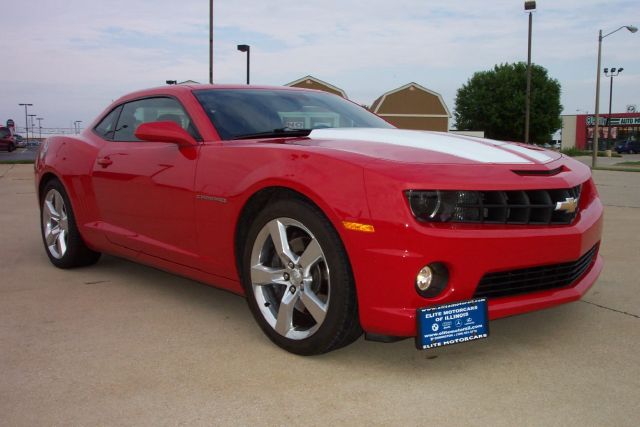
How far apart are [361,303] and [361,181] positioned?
1.73ft

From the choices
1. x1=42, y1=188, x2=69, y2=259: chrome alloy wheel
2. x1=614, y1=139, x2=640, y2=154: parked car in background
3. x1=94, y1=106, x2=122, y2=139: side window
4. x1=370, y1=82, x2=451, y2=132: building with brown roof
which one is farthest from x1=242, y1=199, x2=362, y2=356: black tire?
x1=614, y1=139, x2=640, y2=154: parked car in background

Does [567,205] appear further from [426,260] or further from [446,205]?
[426,260]

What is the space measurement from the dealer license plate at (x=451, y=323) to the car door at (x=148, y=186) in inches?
59.6

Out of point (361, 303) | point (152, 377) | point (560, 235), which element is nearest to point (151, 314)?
point (152, 377)

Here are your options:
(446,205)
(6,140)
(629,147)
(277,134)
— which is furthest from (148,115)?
A: (629,147)

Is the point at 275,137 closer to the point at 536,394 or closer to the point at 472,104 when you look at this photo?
the point at 536,394

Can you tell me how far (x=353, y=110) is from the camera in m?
4.45

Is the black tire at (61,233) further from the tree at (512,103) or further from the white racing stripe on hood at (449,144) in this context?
the tree at (512,103)

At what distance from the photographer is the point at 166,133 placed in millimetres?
3484

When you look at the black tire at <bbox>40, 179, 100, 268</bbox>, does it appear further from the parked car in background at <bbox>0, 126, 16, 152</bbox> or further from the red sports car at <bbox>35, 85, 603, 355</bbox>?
the parked car in background at <bbox>0, 126, 16, 152</bbox>

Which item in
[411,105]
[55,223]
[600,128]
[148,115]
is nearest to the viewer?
[148,115]

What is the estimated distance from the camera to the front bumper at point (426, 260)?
8.30ft

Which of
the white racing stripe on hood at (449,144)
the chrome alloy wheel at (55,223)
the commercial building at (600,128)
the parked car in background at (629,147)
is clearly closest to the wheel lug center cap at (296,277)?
the white racing stripe on hood at (449,144)

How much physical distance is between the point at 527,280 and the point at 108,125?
10.8 feet
